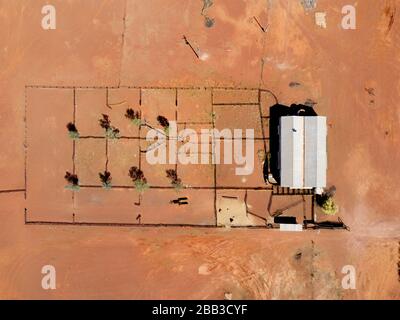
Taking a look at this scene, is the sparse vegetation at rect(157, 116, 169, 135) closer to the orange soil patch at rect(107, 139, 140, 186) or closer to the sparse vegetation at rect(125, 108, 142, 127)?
the sparse vegetation at rect(125, 108, 142, 127)

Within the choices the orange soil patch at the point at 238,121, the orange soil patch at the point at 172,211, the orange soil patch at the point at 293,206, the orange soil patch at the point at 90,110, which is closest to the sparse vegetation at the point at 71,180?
the orange soil patch at the point at 90,110

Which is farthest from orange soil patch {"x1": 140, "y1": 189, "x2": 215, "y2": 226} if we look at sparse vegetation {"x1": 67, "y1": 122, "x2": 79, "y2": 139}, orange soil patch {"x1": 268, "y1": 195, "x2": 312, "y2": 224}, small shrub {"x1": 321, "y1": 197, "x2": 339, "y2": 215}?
small shrub {"x1": 321, "y1": 197, "x2": 339, "y2": 215}

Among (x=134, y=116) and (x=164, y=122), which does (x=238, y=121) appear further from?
(x=134, y=116)

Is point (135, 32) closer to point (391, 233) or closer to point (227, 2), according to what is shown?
point (227, 2)

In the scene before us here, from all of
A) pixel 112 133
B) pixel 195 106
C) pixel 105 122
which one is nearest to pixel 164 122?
pixel 195 106

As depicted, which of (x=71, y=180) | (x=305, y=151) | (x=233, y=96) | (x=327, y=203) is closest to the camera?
(x=305, y=151)
